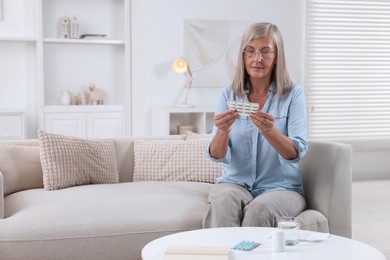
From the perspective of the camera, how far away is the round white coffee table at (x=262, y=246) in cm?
189

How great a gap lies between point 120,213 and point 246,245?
898mm

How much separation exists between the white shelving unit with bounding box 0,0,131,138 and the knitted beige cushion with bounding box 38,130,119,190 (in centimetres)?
246

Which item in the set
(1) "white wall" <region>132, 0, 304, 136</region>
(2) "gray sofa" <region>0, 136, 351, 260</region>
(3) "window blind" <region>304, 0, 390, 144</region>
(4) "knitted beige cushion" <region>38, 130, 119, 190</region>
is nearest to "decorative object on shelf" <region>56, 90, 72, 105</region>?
(1) "white wall" <region>132, 0, 304, 136</region>

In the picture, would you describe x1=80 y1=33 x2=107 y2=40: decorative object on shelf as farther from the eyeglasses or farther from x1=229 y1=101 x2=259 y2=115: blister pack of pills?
x1=229 y1=101 x2=259 y2=115: blister pack of pills

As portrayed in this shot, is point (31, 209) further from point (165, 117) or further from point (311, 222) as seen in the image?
point (165, 117)

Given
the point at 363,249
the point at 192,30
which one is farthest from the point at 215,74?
the point at 363,249

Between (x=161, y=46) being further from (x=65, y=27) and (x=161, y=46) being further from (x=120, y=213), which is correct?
(x=120, y=213)

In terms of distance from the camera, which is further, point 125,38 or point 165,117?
point 125,38

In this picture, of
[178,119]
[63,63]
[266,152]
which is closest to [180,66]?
[178,119]

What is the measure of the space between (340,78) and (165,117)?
2.14m

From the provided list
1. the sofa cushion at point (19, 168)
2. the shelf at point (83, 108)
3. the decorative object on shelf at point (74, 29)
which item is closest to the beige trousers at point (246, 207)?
the sofa cushion at point (19, 168)

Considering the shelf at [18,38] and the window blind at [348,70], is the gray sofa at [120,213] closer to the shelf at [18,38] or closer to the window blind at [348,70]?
the shelf at [18,38]

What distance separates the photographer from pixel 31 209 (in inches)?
106

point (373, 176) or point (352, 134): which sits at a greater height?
point (352, 134)
